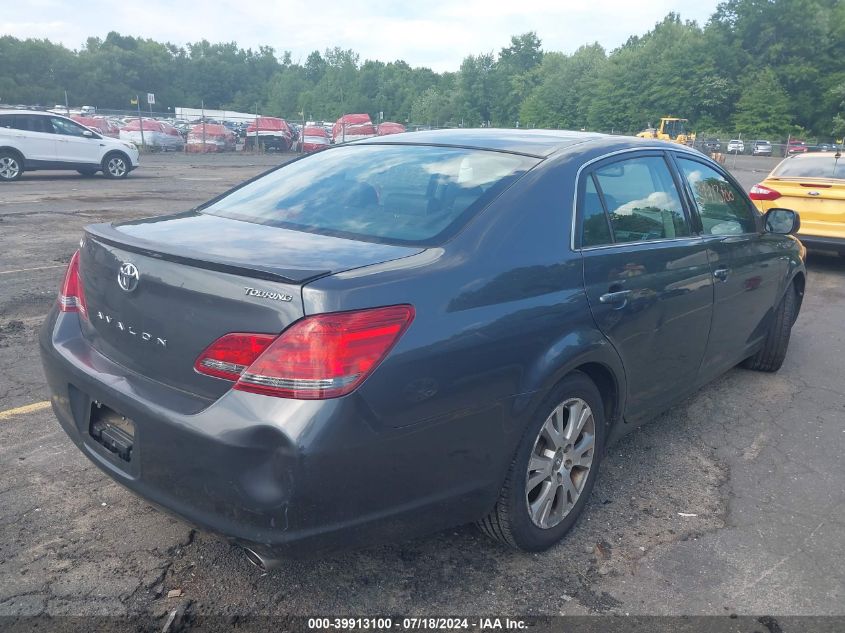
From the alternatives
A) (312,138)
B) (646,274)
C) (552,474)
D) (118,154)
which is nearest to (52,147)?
(118,154)

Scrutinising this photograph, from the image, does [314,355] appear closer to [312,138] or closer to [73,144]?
[73,144]

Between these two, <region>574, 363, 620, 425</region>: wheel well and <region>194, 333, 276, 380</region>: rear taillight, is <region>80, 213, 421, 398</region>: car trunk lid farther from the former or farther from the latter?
<region>574, 363, 620, 425</region>: wheel well

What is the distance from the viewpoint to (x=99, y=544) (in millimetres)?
2885

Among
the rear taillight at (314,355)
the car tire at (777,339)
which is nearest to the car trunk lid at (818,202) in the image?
the car tire at (777,339)

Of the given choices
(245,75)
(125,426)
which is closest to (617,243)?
(125,426)

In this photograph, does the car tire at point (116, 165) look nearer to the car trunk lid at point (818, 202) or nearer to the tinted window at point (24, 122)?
the tinted window at point (24, 122)

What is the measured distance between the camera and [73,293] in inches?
117

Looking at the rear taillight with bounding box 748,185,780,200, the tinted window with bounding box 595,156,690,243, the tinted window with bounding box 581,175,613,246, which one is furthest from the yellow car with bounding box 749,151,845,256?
the tinted window with bounding box 581,175,613,246

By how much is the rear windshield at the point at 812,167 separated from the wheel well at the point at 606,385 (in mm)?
7647

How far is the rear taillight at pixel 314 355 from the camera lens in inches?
84.3

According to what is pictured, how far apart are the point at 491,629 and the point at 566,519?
0.71m

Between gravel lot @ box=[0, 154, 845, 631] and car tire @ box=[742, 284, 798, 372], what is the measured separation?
608 millimetres

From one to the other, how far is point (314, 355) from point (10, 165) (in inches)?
710

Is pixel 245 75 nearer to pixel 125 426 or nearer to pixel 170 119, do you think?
pixel 170 119
